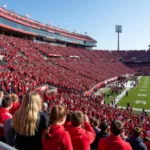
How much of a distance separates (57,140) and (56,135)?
0.21 feet

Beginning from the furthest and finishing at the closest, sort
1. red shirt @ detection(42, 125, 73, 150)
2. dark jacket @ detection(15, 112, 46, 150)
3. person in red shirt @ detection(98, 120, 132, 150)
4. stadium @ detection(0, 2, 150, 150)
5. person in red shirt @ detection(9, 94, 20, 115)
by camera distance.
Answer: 1. stadium @ detection(0, 2, 150, 150)
2. person in red shirt @ detection(9, 94, 20, 115)
3. person in red shirt @ detection(98, 120, 132, 150)
4. dark jacket @ detection(15, 112, 46, 150)
5. red shirt @ detection(42, 125, 73, 150)

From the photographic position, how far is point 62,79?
1276 inches

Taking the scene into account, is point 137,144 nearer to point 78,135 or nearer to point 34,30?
point 78,135

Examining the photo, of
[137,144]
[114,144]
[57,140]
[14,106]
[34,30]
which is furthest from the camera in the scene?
[34,30]

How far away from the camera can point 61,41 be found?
67.9m

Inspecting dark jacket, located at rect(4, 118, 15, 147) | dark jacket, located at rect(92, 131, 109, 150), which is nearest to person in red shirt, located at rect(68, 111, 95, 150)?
dark jacket, located at rect(4, 118, 15, 147)

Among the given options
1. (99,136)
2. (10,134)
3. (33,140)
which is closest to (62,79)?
(99,136)

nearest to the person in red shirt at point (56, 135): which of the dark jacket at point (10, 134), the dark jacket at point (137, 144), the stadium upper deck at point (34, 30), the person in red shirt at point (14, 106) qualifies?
the dark jacket at point (10, 134)

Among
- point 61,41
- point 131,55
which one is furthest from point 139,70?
point 61,41

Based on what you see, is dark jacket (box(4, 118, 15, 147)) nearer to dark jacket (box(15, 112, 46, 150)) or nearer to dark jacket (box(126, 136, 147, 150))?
dark jacket (box(15, 112, 46, 150))

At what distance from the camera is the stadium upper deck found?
4249 centimetres

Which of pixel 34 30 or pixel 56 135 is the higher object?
pixel 34 30

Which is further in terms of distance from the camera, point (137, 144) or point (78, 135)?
point (137, 144)

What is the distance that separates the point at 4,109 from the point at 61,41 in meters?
64.1
